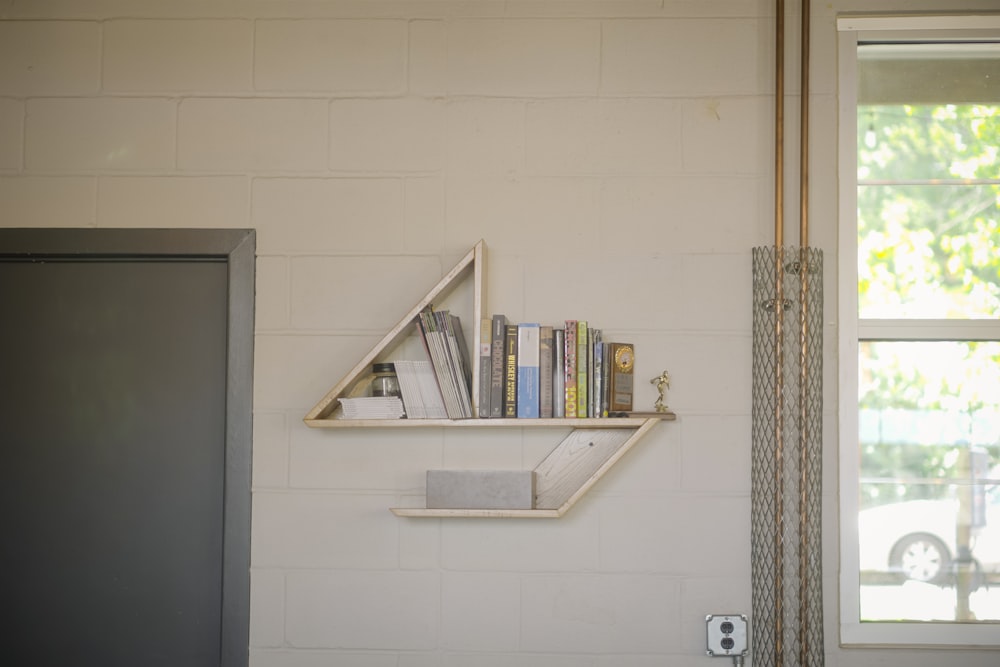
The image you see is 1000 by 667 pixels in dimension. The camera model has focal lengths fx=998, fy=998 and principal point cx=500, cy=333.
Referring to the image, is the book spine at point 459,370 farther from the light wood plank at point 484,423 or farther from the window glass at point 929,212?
the window glass at point 929,212

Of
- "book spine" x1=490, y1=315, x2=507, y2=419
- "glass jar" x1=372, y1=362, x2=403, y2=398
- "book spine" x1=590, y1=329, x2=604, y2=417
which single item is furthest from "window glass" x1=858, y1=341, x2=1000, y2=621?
"glass jar" x1=372, y1=362, x2=403, y2=398

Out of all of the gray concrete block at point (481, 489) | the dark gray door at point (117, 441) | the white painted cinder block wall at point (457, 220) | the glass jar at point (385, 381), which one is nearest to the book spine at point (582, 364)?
the white painted cinder block wall at point (457, 220)

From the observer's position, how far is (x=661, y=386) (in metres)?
2.57

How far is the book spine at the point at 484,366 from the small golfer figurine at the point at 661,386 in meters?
0.43

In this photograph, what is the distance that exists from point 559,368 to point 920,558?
1.06m

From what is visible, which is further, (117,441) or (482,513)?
(117,441)

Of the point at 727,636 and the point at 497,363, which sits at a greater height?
the point at 497,363

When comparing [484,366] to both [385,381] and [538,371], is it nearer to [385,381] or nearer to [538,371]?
[538,371]

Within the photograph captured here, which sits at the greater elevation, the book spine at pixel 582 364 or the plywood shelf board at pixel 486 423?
the book spine at pixel 582 364

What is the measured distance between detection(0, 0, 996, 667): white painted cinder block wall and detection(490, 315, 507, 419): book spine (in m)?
0.12

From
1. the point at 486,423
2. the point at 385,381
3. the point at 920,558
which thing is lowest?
the point at 920,558

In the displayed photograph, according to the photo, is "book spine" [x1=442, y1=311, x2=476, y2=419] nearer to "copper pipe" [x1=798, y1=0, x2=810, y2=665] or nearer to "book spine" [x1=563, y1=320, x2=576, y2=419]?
"book spine" [x1=563, y1=320, x2=576, y2=419]

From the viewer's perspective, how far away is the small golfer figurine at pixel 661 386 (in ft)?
8.41

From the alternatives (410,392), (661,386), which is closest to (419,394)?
(410,392)
